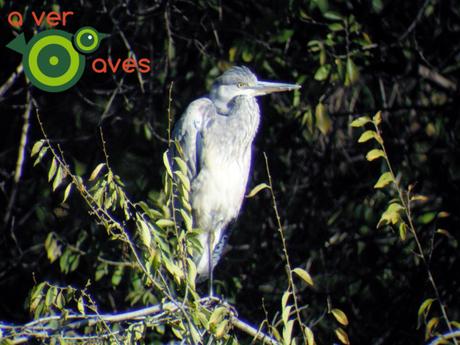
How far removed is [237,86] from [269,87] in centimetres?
14

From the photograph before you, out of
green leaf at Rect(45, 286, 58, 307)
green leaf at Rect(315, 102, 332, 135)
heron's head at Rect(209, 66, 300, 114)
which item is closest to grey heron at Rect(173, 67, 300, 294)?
heron's head at Rect(209, 66, 300, 114)

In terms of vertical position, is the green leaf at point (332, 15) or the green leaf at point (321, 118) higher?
the green leaf at point (332, 15)

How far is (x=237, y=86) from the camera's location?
3643 mm

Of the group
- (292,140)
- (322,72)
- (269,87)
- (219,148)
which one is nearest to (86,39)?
(219,148)

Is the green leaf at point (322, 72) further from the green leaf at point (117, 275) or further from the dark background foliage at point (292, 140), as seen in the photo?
the green leaf at point (117, 275)

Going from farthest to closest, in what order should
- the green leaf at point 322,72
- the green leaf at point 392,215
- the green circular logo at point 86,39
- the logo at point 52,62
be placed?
the green leaf at point 322,72 → the green circular logo at point 86,39 → the logo at point 52,62 → the green leaf at point 392,215

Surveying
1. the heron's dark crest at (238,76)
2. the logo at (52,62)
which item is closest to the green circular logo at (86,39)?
the logo at (52,62)

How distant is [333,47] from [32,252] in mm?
1818

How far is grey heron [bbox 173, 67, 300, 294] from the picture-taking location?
11.3ft

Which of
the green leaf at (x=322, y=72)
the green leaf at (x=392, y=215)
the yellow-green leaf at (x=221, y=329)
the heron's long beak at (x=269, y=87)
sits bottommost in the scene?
the yellow-green leaf at (x=221, y=329)

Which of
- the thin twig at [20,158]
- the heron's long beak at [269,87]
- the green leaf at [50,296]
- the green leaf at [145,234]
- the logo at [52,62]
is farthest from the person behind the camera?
the thin twig at [20,158]

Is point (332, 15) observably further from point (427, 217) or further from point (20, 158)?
point (20, 158)

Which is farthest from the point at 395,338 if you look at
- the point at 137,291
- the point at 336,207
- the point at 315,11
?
the point at 315,11

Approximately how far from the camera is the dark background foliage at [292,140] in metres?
3.78
